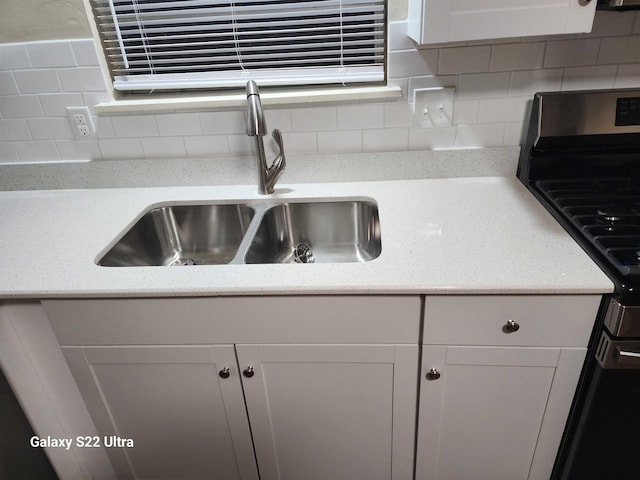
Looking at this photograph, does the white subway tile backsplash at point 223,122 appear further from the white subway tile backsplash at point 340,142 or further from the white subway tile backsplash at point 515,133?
the white subway tile backsplash at point 515,133

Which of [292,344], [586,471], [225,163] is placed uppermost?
[225,163]

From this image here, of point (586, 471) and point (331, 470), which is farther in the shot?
point (331, 470)

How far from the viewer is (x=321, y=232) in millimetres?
1462

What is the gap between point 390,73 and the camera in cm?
134

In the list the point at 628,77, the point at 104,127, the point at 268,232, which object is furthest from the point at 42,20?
the point at 628,77

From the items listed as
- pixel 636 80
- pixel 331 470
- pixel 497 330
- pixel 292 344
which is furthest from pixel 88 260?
pixel 636 80

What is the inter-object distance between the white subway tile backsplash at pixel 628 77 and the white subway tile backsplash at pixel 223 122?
3.96ft

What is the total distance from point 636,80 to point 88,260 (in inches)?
67.0

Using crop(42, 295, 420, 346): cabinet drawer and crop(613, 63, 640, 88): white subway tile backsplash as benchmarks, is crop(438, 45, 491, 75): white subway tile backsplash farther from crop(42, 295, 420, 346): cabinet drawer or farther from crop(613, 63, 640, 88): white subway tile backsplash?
crop(42, 295, 420, 346): cabinet drawer

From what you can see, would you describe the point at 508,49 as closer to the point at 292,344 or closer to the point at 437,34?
the point at 437,34

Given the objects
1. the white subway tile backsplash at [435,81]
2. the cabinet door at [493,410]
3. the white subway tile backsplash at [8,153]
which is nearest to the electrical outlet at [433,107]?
the white subway tile backsplash at [435,81]

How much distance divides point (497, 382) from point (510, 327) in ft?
0.61

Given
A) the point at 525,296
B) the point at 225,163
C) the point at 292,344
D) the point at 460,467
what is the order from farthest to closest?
1. the point at 225,163
2. the point at 460,467
3. the point at 292,344
4. the point at 525,296

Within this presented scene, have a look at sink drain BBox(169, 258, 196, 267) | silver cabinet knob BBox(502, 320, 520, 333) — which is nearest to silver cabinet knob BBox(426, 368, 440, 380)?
silver cabinet knob BBox(502, 320, 520, 333)
